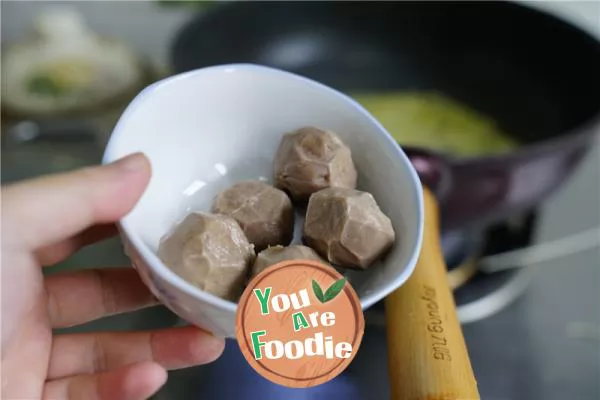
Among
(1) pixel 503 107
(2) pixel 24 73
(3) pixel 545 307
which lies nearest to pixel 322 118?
(3) pixel 545 307

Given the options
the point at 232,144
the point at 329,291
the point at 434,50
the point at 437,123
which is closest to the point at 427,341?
the point at 329,291

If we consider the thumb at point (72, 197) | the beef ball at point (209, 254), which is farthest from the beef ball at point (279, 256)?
the thumb at point (72, 197)

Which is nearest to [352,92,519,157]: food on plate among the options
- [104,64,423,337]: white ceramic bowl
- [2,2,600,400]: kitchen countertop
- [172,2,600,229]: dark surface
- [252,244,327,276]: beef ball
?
[172,2,600,229]: dark surface

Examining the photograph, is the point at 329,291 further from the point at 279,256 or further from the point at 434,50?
the point at 434,50

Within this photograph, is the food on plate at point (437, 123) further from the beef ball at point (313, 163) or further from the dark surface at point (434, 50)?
the beef ball at point (313, 163)

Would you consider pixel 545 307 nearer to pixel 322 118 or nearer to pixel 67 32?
pixel 322 118

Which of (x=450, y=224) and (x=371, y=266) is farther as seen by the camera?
(x=450, y=224)

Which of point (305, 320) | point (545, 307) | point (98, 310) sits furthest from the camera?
point (545, 307)
